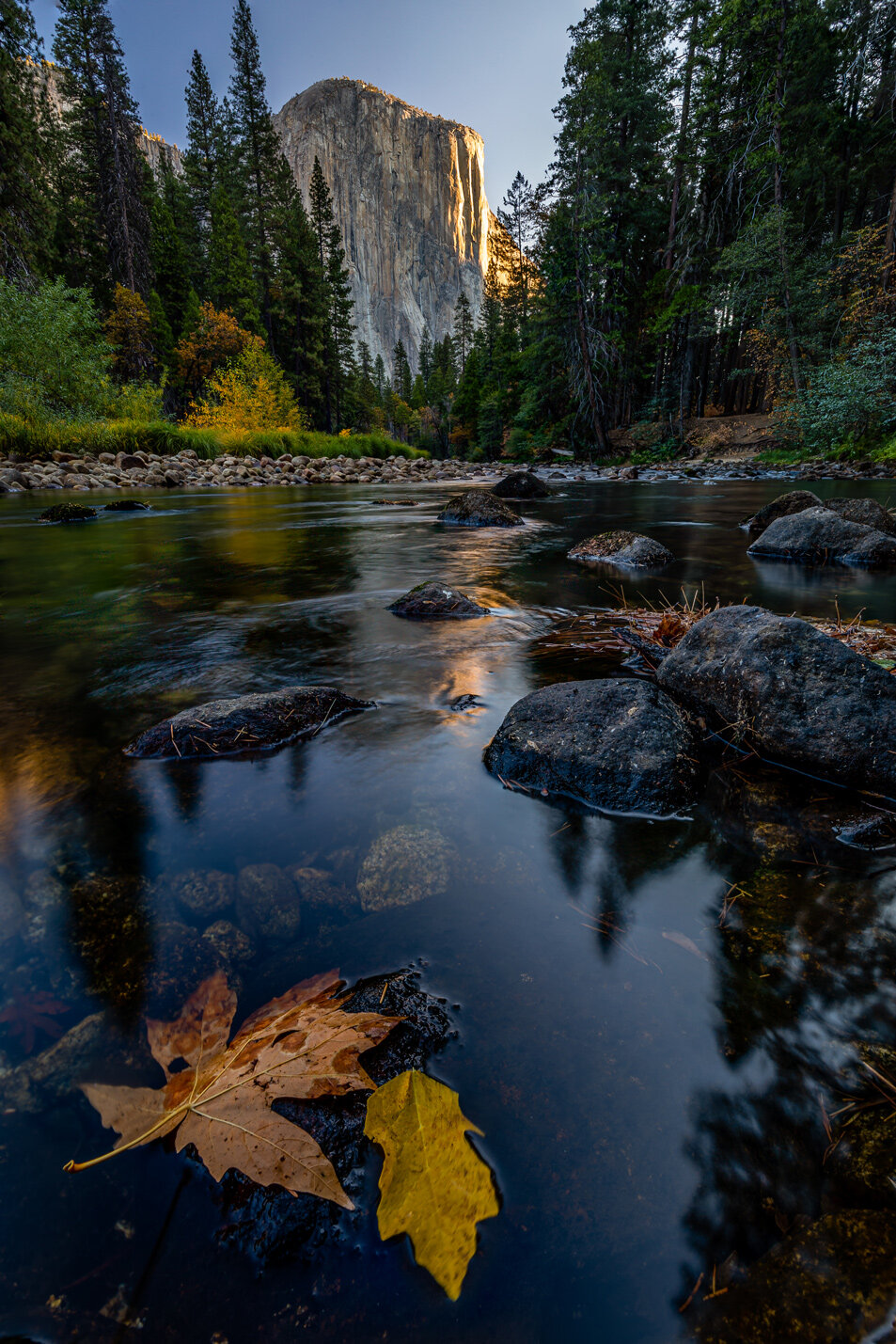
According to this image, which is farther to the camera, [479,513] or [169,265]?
[169,265]

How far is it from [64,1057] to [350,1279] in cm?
75

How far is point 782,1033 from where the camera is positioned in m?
1.22

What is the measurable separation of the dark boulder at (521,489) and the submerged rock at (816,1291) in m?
15.7

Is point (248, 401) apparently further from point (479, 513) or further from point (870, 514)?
point (870, 514)

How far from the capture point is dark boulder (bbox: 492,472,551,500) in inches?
618

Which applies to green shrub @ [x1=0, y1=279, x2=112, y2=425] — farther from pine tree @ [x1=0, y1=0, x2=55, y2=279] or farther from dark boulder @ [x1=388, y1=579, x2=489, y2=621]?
dark boulder @ [x1=388, y1=579, x2=489, y2=621]

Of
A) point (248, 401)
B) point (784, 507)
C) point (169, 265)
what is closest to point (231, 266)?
point (169, 265)

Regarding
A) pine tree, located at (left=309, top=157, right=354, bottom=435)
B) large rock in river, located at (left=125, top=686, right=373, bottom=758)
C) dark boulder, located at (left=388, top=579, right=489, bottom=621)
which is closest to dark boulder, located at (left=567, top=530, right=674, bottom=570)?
dark boulder, located at (left=388, top=579, right=489, bottom=621)

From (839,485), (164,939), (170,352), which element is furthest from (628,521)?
(170,352)

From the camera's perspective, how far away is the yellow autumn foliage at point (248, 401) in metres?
29.4

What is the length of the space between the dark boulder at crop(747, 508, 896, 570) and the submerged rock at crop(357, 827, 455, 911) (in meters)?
6.27

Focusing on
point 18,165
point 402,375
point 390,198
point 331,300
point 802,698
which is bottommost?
point 802,698

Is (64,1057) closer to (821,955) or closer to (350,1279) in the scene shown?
(350,1279)

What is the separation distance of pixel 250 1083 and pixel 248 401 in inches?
1347
